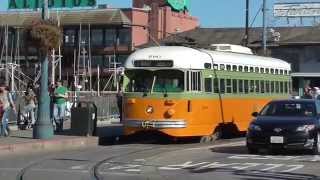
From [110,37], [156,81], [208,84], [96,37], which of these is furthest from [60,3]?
[96,37]

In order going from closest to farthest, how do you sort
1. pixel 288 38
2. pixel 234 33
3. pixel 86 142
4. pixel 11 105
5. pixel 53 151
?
pixel 53 151, pixel 86 142, pixel 11 105, pixel 288 38, pixel 234 33

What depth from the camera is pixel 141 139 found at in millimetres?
25609

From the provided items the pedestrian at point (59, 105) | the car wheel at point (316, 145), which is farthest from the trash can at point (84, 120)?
the car wheel at point (316, 145)

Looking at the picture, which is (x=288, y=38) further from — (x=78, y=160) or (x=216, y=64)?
(x=78, y=160)

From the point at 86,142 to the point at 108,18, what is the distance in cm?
6123

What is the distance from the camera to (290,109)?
2000 centimetres

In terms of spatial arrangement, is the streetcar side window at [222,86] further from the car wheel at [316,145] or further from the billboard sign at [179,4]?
the billboard sign at [179,4]

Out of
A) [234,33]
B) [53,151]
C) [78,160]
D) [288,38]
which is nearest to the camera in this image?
[78,160]

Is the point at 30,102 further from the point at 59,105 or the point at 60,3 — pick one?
the point at 60,3

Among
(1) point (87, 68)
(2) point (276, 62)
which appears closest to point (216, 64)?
(2) point (276, 62)

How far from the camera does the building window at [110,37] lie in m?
84.2

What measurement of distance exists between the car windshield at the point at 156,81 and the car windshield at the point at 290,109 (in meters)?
3.40

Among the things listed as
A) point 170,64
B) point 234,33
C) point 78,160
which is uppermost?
point 234,33

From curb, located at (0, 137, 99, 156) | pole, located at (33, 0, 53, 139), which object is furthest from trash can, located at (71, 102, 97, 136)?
pole, located at (33, 0, 53, 139)
